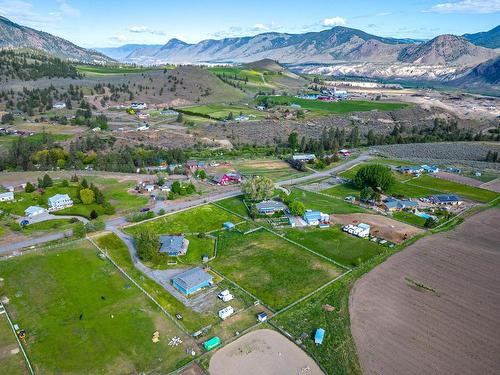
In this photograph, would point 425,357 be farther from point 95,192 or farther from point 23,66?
point 23,66

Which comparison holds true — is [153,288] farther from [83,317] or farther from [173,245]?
[173,245]

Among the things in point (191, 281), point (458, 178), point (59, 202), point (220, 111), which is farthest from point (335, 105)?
point (191, 281)

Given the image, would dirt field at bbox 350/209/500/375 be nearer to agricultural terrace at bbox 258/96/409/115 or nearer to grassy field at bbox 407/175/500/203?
grassy field at bbox 407/175/500/203

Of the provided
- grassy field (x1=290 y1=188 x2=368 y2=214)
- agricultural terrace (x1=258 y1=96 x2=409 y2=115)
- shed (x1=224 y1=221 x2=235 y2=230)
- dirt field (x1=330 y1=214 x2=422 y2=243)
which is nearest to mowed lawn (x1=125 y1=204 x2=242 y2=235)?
shed (x1=224 y1=221 x2=235 y2=230)

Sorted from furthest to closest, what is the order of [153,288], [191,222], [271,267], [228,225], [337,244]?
1. [191,222]
2. [228,225]
3. [337,244]
4. [271,267]
5. [153,288]

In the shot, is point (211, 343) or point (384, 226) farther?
point (384, 226)

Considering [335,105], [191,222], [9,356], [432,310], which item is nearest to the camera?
[9,356]

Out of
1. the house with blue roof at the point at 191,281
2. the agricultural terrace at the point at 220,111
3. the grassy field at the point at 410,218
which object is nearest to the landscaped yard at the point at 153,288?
the house with blue roof at the point at 191,281
